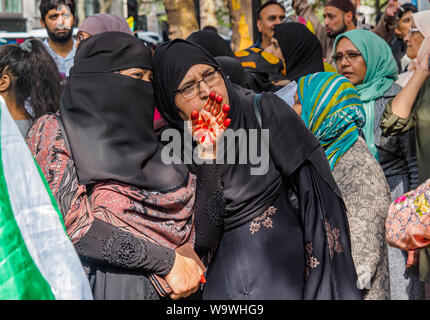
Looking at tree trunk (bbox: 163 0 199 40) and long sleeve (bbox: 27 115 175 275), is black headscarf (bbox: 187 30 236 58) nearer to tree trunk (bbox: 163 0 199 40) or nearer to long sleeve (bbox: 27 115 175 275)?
long sleeve (bbox: 27 115 175 275)

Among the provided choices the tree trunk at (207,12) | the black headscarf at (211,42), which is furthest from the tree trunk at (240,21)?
the black headscarf at (211,42)

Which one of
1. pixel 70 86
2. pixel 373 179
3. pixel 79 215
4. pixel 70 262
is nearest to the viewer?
pixel 70 262

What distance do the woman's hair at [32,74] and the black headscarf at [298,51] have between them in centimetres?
→ 208

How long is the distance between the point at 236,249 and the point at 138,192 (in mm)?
549

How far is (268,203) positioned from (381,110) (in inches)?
Answer: 68.8

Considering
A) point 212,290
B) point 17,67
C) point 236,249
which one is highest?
point 17,67

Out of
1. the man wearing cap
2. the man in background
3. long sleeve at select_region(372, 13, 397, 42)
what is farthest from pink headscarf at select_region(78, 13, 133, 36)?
long sleeve at select_region(372, 13, 397, 42)

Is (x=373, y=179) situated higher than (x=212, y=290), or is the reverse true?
(x=373, y=179)

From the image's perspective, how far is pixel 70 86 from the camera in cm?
267

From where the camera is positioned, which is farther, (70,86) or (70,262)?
(70,86)

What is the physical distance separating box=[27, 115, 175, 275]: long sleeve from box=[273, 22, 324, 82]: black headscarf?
288 centimetres

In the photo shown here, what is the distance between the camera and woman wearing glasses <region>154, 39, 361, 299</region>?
2.80 meters

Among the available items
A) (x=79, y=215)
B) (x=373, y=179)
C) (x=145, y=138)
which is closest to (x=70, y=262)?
(x=79, y=215)
